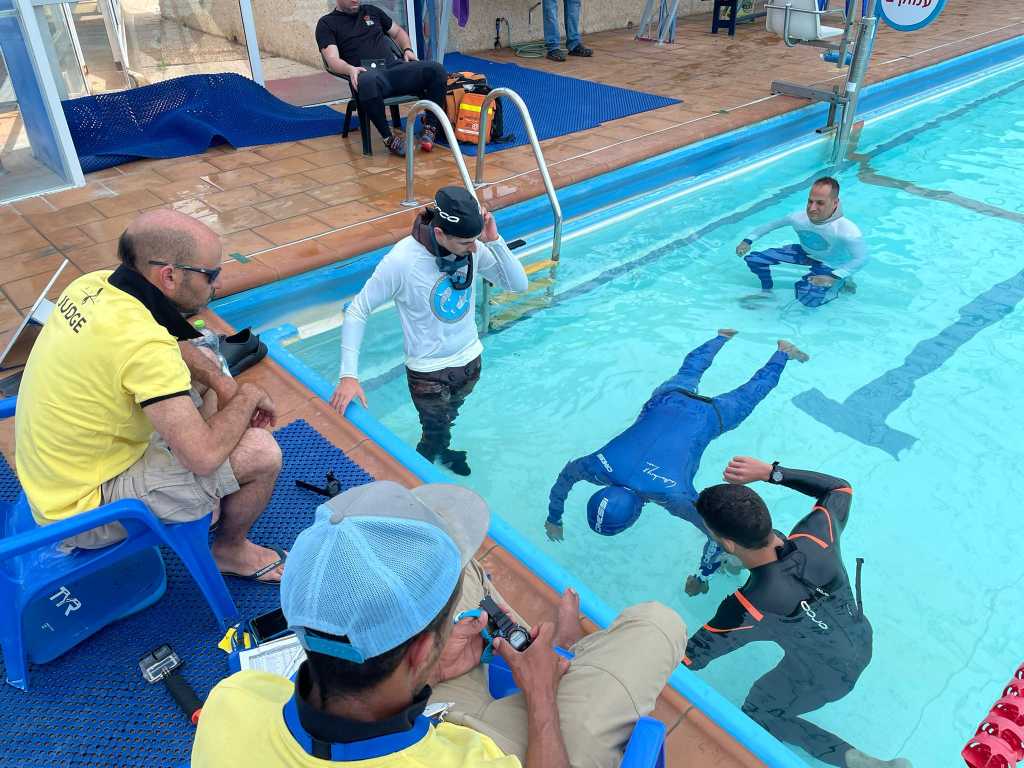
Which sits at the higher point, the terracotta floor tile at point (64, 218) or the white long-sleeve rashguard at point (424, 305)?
the white long-sleeve rashguard at point (424, 305)

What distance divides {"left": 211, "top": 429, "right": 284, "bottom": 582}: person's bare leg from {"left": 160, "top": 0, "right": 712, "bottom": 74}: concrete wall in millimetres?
6116

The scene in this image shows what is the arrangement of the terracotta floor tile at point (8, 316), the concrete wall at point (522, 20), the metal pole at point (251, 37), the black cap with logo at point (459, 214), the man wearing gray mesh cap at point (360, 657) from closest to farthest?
the man wearing gray mesh cap at point (360, 657)
the black cap with logo at point (459, 214)
the terracotta floor tile at point (8, 316)
the metal pole at point (251, 37)
the concrete wall at point (522, 20)

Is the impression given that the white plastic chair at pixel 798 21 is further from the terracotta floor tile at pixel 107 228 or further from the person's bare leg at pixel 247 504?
the person's bare leg at pixel 247 504

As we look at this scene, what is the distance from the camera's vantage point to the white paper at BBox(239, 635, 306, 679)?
6.51ft

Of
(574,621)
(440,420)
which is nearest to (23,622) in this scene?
(574,621)

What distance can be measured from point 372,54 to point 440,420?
14.3 feet

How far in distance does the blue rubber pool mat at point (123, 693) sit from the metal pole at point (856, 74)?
6437 millimetres

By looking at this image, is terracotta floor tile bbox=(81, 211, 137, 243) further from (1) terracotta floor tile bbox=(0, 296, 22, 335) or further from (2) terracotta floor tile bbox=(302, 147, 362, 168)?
(2) terracotta floor tile bbox=(302, 147, 362, 168)

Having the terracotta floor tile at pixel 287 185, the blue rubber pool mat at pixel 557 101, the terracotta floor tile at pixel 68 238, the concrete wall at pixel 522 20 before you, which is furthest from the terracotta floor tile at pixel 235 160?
the concrete wall at pixel 522 20

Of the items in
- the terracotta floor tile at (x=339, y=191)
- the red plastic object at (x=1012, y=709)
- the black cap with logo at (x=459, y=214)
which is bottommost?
the terracotta floor tile at (x=339, y=191)

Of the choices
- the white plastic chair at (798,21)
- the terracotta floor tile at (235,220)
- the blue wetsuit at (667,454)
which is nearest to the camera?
the blue wetsuit at (667,454)

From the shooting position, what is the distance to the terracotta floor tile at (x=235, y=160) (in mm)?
6243

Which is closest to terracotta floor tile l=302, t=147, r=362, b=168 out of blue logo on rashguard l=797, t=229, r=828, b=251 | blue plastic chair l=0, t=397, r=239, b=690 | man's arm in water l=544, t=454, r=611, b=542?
blue logo on rashguard l=797, t=229, r=828, b=251

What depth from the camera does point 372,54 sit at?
662 cm
